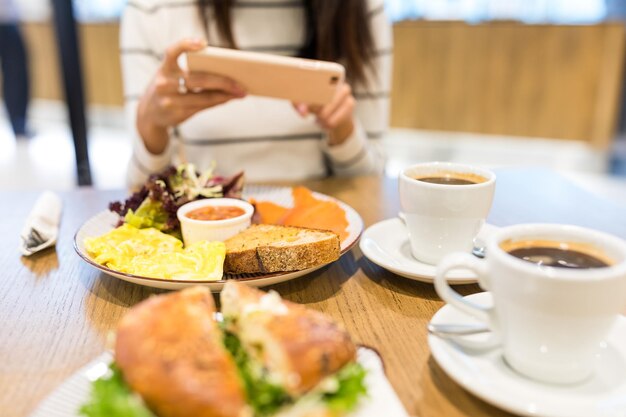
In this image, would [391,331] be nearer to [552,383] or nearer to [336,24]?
[552,383]

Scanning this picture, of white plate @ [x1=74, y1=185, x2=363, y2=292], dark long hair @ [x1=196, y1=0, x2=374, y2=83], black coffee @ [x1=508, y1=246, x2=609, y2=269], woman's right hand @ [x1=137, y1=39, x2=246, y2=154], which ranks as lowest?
white plate @ [x1=74, y1=185, x2=363, y2=292]

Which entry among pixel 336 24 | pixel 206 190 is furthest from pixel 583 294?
pixel 336 24

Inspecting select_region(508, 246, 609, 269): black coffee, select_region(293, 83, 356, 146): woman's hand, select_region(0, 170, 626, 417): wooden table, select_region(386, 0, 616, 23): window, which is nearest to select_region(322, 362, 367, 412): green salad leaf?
select_region(0, 170, 626, 417): wooden table

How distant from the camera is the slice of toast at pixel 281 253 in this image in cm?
98

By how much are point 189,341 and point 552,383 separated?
47 centimetres

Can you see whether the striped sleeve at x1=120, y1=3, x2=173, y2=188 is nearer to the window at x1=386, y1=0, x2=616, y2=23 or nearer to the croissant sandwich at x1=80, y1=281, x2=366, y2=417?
the croissant sandwich at x1=80, y1=281, x2=366, y2=417

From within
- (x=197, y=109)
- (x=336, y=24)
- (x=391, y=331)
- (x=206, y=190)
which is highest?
(x=336, y=24)

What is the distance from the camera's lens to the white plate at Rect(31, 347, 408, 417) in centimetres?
62

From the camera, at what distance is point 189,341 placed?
0.61 meters

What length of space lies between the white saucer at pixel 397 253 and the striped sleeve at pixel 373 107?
27.3 inches

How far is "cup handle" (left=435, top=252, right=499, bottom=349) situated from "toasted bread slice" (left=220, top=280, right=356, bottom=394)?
17 cm

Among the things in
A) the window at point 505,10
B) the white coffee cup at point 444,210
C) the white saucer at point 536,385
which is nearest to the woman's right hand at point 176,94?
the white coffee cup at point 444,210

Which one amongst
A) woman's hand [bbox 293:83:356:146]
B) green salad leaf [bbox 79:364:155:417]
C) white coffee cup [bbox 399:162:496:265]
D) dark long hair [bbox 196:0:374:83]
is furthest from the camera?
dark long hair [bbox 196:0:374:83]

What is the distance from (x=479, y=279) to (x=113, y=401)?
0.49 metres
